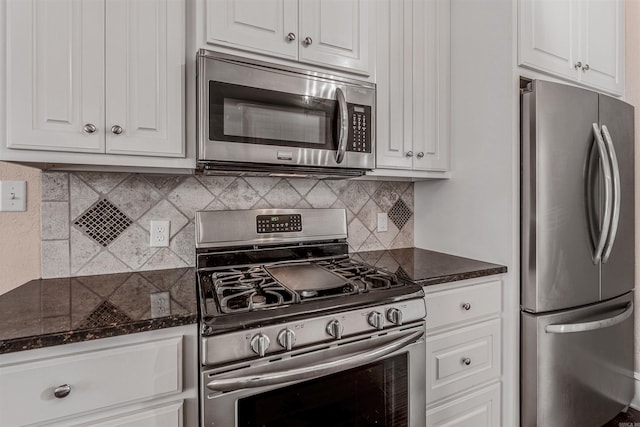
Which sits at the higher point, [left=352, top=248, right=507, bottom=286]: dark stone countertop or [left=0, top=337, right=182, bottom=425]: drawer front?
[left=352, top=248, right=507, bottom=286]: dark stone countertop

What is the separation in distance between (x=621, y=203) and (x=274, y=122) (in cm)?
177

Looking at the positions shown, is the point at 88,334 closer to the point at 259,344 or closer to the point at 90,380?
the point at 90,380

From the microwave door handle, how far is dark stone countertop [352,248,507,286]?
1.90 feet

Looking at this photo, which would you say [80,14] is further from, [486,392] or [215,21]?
[486,392]

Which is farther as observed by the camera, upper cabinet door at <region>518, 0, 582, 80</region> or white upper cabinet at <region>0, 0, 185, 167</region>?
upper cabinet door at <region>518, 0, 582, 80</region>

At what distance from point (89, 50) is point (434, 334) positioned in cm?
163

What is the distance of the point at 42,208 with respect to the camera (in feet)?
4.45

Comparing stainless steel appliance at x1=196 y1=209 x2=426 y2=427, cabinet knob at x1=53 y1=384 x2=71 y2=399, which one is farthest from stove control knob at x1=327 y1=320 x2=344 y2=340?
cabinet knob at x1=53 y1=384 x2=71 y2=399

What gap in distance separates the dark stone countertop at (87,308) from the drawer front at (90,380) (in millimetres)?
57

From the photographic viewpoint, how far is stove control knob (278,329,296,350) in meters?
1.02

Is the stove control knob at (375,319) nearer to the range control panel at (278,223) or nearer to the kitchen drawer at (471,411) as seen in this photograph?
the kitchen drawer at (471,411)

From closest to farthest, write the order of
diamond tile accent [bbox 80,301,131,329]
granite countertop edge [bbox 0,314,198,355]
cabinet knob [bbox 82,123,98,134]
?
1. granite countertop edge [bbox 0,314,198,355]
2. diamond tile accent [bbox 80,301,131,329]
3. cabinet knob [bbox 82,123,98,134]

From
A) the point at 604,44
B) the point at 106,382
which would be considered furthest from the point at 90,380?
the point at 604,44

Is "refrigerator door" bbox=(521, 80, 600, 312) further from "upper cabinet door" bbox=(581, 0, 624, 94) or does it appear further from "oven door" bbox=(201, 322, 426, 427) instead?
"oven door" bbox=(201, 322, 426, 427)
